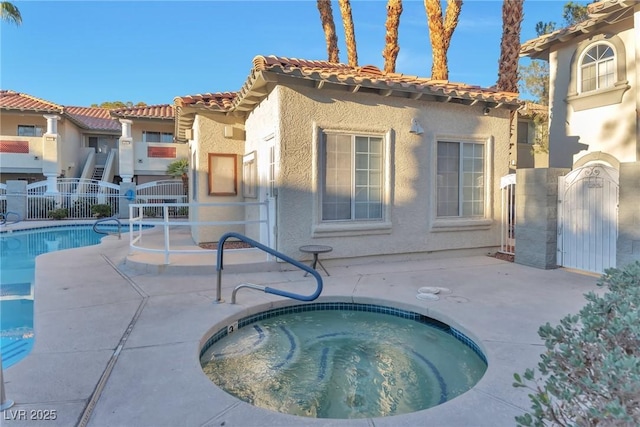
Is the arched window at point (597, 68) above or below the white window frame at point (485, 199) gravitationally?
above

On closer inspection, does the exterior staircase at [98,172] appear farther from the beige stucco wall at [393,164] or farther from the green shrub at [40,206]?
the beige stucco wall at [393,164]

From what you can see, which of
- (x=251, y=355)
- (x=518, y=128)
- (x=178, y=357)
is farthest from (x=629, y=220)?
(x=518, y=128)

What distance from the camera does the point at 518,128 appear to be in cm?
2597

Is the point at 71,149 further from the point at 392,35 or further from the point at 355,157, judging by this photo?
the point at 355,157

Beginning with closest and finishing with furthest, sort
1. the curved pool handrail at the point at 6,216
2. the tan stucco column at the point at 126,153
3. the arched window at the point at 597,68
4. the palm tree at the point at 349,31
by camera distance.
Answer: the arched window at the point at 597,68
the curved pool handrail at the point at 6,216
the palm tree at the point at 349,31
the tan stucco column at the point at 126,153

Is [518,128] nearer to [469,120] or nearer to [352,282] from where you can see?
[469,120]

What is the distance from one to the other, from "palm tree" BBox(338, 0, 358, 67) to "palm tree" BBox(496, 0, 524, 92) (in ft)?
26.7

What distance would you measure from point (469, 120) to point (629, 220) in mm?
4589

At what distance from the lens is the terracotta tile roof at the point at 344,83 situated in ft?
27.1

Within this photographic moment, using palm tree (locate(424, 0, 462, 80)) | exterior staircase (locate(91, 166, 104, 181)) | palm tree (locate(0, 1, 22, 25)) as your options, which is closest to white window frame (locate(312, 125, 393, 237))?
palm tree (locate(424, 0, 462, 80))

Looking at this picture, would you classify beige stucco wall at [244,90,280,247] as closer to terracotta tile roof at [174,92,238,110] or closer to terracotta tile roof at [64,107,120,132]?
terracotta tile roof at [174,92,238,110]

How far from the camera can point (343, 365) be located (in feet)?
15.8

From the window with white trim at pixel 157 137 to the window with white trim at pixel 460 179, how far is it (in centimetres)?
2464

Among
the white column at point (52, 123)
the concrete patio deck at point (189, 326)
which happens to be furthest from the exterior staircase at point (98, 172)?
the concrete patio deck at point (189, 326)
